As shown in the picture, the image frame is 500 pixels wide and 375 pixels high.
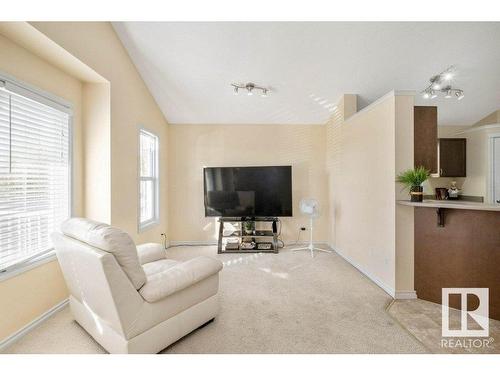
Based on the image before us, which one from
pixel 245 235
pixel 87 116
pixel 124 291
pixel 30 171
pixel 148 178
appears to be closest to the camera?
pixel 124 291

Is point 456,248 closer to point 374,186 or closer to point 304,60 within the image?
point 374,186

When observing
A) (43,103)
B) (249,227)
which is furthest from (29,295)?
(249,227)

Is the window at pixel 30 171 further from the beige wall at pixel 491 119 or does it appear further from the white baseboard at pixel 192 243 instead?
the beige wall at pixel 491 119

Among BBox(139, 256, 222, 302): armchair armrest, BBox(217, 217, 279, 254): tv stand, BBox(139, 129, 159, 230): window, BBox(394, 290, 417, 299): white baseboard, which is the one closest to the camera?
BBox(139, 256, 222, 302): armchair armrest

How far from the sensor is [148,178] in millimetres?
3914

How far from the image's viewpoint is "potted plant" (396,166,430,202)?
2391 millimetres

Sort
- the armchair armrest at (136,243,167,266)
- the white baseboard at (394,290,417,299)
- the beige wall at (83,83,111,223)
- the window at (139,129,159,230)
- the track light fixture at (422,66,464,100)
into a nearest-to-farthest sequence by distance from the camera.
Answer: the armchair armrest at (136,243,167,266), the white baseboard at (394,290,417,299), the beige wall at (83,83,111,223), the track light fixture at (422,66,464,100), the window at (139,129,159,230)

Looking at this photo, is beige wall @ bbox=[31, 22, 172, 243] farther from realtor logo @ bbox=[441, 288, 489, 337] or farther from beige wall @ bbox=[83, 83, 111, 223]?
realtor logo @ bbox=[441, 288, 489, 337]

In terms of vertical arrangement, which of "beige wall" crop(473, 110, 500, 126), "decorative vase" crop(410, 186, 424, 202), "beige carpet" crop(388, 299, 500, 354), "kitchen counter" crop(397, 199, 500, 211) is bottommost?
"beige carpet" crop(388, 299, 500, 354)

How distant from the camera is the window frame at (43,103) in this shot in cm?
185

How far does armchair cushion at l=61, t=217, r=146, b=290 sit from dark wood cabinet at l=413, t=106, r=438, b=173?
9.96 ft

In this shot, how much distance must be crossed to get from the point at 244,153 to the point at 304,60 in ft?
6.62

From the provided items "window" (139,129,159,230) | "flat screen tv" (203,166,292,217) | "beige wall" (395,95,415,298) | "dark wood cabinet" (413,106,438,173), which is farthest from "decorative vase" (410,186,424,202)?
"window" (139,129,159,230)
